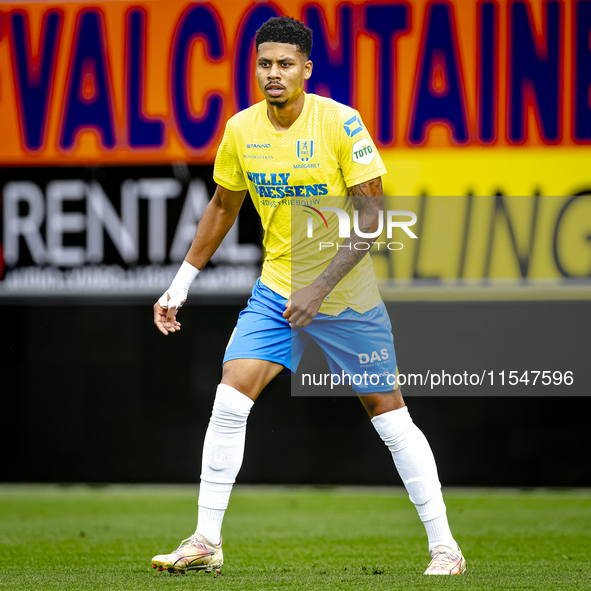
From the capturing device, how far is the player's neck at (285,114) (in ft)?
11.1

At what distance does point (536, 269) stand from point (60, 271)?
2988mm

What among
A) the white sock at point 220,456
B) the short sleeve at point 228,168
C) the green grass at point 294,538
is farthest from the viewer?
the short sleeve at point 228,168

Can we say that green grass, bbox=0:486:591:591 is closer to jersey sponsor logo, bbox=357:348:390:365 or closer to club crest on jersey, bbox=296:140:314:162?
jersey sponsor logo, bbox=357:348:390:365

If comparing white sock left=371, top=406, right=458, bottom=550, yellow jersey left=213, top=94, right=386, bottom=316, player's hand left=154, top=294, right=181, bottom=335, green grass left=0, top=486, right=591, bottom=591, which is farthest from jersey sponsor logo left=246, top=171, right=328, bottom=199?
green grass left=0, top=486, right=591, bottom=591

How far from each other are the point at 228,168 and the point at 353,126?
0.56 meters

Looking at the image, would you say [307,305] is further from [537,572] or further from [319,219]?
[537,572]

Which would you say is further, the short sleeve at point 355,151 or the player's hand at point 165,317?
the player's hand at point 165,317

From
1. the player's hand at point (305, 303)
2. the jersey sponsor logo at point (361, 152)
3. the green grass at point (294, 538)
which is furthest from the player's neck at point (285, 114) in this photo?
the green grass at point (294, 538)

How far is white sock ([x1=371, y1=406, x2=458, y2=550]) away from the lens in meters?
3.38

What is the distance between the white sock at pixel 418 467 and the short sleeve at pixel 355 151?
891 mm

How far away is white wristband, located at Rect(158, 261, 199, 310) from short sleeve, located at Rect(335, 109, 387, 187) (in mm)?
778

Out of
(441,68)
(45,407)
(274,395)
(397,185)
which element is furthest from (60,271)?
(441,68)

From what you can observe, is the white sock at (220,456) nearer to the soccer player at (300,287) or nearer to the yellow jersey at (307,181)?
the soccer player at (300,287)

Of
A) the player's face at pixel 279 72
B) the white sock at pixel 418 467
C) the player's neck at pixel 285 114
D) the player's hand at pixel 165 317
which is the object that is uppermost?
the player's face at pixel 279 72
